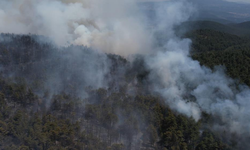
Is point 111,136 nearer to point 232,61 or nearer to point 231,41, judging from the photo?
point 232,61

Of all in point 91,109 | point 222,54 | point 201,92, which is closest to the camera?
point 91,109

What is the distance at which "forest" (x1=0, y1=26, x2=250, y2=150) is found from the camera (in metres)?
18.2

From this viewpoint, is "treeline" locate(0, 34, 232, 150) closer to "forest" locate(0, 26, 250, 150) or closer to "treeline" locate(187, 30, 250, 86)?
"forest" locate(0, 26, 250, 150)

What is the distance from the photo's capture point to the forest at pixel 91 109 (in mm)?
18188

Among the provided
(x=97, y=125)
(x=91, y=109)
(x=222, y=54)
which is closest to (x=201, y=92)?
(x=97, y=125)

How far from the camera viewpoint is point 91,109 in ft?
75.0

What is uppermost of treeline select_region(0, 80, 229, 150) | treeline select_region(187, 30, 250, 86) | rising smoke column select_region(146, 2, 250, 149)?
treeline select_region(187, 30, 250, 86)

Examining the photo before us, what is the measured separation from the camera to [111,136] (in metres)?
20.2

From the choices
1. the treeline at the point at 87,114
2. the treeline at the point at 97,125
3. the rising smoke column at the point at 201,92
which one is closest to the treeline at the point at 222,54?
the rising smoke column at the point at 201,92

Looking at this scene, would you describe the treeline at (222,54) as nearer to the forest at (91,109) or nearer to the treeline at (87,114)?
the forest at (91,109)

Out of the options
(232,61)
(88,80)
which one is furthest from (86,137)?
(232,61)

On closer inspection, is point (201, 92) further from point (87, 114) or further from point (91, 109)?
point (87, 114)

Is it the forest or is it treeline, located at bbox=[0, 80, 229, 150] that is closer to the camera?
treeline, located at bbox=[0, 80, 229, 150]

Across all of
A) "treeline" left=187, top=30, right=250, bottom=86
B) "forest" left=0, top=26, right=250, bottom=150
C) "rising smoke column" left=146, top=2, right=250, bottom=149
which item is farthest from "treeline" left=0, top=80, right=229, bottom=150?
"treeline" left=187, top=30, right=250, bottom=86
